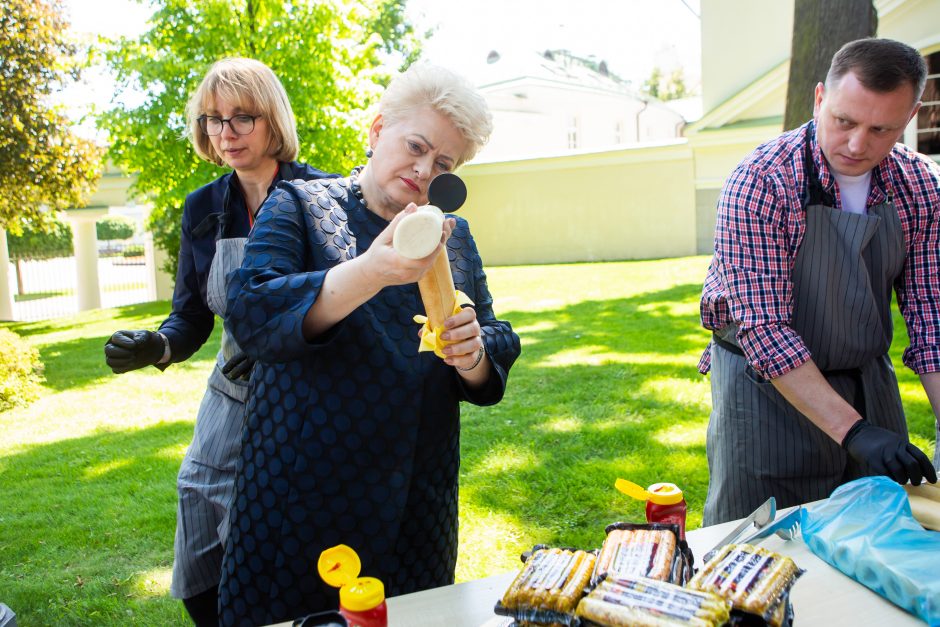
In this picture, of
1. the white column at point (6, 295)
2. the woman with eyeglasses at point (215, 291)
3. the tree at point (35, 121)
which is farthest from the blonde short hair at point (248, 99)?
the white column at point (6, 295)

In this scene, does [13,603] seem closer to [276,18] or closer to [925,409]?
[925,409]

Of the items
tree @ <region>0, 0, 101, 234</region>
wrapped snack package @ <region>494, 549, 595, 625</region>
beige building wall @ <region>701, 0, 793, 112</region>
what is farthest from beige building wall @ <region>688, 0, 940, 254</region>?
wrapped snack package @ <region>494, 549, 595, 625</region>

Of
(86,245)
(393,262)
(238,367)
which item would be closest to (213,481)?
(238,367)

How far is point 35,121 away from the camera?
11258mm

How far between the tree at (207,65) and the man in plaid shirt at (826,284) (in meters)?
8.94

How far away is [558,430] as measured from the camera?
4883mm

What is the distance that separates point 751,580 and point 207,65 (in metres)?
10.1

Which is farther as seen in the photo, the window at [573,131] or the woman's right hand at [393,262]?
the window at [573,131]

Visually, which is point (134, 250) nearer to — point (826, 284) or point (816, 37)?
point (816, 37)

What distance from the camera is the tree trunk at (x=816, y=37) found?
5668mm

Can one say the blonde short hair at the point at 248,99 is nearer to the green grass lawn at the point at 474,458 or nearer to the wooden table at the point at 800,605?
the wooden table at the point at 800,605

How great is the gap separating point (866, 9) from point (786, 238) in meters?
4.84


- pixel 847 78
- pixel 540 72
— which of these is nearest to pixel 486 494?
pixel 847 78

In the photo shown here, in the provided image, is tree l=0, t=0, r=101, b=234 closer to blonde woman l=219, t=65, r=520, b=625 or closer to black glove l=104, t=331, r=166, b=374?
black glove l=104, t=331, r=166, b=374
